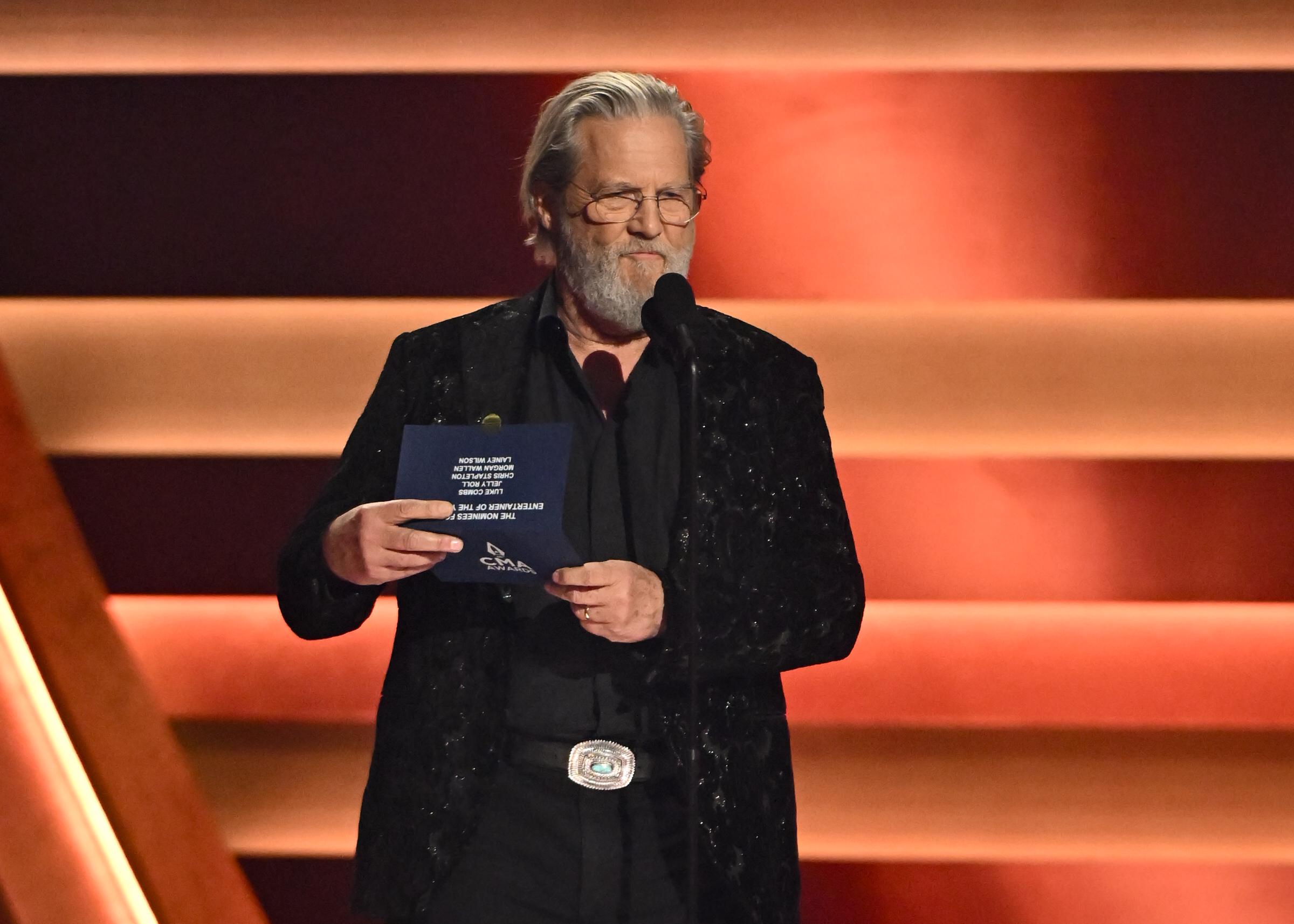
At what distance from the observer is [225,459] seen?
2.28 metres

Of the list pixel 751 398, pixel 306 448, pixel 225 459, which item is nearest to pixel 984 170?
pixel 751 398

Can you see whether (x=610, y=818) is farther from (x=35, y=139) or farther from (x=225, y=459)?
(x=35, y=139)

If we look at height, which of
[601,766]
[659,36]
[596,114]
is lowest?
[601,766]

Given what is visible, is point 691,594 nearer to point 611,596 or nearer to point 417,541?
point 611,596

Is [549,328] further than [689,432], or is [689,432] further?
[549,328]

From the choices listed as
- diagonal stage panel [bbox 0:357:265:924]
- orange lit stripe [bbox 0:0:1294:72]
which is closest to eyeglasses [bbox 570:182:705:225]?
orange lit stripe [bbox 0:0:1294:72]

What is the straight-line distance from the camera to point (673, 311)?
4.00ft

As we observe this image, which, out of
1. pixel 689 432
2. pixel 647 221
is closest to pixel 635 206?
pixel 647 221

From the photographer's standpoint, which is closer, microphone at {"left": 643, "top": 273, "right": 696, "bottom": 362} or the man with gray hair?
microphone at {"left": 643, "top": 273, "right": 696, "bottom": 362}

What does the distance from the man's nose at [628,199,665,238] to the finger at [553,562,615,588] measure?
0.50 metres

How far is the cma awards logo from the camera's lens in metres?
1.18

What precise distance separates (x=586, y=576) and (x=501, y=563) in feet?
0.28

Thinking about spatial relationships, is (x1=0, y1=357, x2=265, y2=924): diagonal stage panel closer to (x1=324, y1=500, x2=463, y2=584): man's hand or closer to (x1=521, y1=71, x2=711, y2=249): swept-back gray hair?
(x1=324, y1=500, x2=463, y2=584): man's hand

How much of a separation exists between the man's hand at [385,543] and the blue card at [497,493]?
14mm
